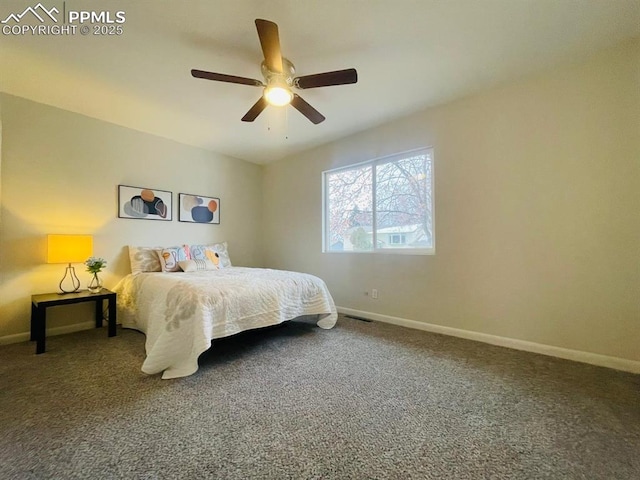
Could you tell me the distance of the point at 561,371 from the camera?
208 centimetres

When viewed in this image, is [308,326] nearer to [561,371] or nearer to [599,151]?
[561,371]

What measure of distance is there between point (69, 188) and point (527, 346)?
516cm

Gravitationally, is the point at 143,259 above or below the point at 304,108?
below

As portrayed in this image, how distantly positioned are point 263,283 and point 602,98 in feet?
11.0

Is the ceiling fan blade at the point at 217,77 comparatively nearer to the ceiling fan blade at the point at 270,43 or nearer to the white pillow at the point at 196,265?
the ceiling fan blade at the point at 270,43

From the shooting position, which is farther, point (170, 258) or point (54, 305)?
point (170, 258)

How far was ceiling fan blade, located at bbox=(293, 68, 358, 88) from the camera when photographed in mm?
1929

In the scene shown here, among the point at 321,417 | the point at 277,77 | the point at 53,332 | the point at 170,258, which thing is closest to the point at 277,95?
the point at 277,77

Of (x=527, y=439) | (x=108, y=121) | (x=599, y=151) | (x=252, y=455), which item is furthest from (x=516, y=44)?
(x=108, y=121)

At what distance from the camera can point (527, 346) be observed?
248cm

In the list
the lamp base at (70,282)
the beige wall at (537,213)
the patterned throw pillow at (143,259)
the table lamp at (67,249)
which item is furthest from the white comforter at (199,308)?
the beige wall at (537,213)

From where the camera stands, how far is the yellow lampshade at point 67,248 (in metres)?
2.73

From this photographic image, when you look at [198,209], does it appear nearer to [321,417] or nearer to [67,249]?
[67,249]

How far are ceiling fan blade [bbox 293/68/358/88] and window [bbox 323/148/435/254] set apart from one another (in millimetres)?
1607
